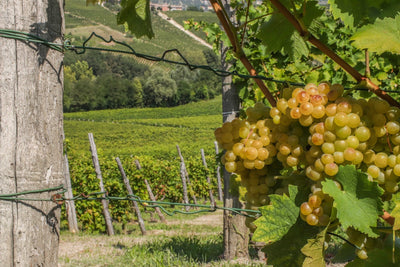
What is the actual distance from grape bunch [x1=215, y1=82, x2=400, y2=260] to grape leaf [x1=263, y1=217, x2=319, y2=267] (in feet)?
0.23

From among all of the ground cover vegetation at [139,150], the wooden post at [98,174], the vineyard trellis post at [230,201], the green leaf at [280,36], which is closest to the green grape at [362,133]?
the green leaf at [280,36]

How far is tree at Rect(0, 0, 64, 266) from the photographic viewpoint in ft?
4.11

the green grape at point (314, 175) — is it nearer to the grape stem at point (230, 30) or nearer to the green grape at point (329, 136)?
the green grape at point (329, 136)

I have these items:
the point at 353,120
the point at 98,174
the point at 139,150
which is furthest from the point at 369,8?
the point at 139,150

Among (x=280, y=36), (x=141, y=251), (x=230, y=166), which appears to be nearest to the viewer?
(x=230, y=166)

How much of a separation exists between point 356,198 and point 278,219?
0.52 feet

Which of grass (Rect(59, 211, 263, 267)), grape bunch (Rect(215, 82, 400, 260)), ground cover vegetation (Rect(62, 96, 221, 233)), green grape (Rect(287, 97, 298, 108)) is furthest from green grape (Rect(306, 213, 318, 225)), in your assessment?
ground cover vegetation (Rect(62, 96, 221, 233))

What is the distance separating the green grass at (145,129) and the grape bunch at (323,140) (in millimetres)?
→ 24828

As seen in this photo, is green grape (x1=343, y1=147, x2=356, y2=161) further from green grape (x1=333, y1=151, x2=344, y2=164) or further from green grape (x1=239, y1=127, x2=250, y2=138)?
green grape (x1=239, y1=127, x2=250, y2=138)

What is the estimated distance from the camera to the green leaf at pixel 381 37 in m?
0.82

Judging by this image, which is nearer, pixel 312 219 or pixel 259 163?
pixel 312 219

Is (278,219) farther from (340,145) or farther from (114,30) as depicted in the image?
(114,30)

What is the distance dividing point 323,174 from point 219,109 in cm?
4860

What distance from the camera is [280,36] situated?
3.46ft
